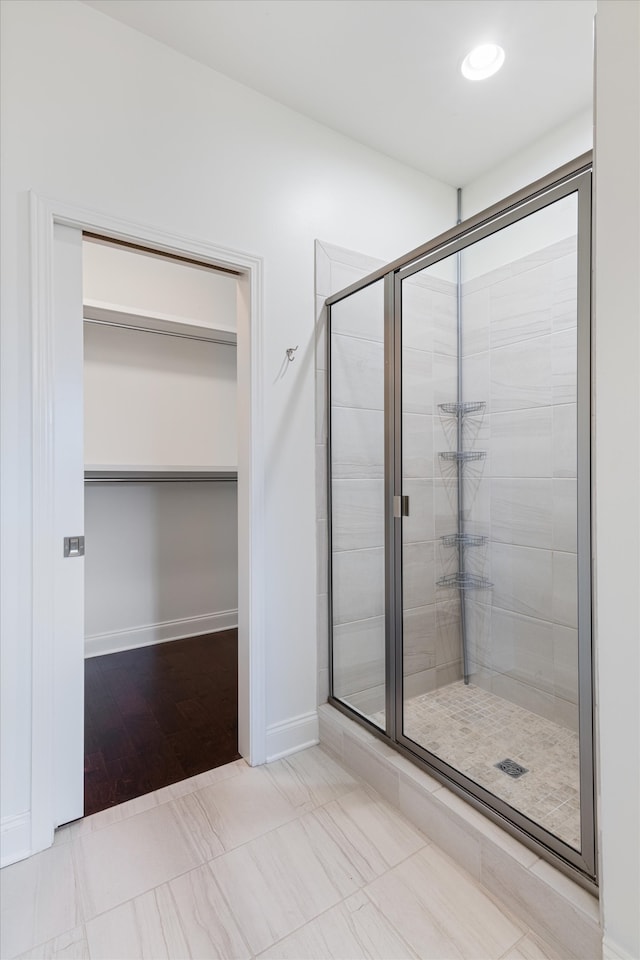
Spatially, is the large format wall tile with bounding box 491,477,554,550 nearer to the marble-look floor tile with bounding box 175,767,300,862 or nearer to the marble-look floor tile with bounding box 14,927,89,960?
the marble-look floor tile with bounding box 175,767,300,862

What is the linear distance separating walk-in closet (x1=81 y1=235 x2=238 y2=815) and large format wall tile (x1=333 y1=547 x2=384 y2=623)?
876 mm

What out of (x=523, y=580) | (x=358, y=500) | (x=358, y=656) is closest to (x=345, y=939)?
(x=358, y=656)

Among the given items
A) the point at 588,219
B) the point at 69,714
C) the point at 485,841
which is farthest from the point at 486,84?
the point at 69,714

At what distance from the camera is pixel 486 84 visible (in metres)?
1.92

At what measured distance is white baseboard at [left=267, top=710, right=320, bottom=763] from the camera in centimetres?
197

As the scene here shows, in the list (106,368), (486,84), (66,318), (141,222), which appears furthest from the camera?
(106,368)

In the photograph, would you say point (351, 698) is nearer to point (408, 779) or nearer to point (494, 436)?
point (408, 779)

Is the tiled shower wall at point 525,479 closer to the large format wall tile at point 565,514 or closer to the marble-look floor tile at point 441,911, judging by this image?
the large format wall tile at point 565,514

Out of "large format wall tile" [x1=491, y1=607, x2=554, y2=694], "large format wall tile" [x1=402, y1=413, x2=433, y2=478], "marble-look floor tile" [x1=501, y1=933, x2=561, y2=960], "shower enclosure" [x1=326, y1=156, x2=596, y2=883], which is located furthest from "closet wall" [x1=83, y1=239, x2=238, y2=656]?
"marble-look floor tile" [x1=501, y1=933, x2=561, y2=960]

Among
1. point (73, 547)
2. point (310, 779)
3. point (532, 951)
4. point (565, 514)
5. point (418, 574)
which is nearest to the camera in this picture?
point (532, 951)

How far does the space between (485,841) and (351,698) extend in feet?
2.54

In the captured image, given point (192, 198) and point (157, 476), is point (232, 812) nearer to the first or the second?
point (157, 476)

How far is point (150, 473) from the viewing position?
310 cm

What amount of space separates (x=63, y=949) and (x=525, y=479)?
1.89 metres
